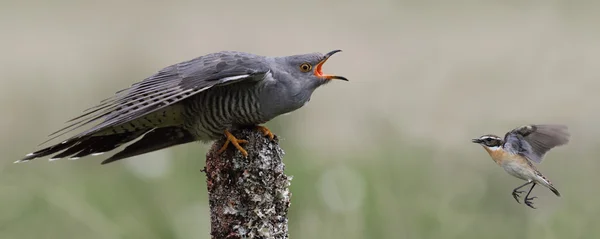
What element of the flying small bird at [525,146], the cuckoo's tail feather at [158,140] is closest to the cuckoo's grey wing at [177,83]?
the cuckoo's tail feather at [158,140]

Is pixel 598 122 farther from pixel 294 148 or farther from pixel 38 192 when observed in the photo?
pixel 38 192

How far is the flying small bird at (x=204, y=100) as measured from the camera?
299 centimetres

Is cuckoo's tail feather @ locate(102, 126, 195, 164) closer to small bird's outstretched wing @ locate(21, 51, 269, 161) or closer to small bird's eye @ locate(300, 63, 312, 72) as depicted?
small bird's outstretched wing @ locate(21, 51, 269, 161)

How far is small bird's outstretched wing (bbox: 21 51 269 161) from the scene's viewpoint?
2941 millimetres

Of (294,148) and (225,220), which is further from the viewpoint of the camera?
(294,148)

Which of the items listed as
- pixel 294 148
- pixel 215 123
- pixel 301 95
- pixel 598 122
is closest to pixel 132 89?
pixel 215 123

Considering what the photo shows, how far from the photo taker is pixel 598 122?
5988 millimetres

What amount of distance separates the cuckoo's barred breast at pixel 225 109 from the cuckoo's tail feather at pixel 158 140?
0.73 feet

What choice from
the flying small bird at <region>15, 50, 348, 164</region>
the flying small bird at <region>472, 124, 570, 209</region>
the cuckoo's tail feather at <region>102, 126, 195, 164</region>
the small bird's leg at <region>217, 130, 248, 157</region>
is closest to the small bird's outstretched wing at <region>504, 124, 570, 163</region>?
the flying small bird at <region>472, 124, 570, 209</region>

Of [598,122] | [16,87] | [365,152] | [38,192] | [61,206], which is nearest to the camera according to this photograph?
[61,206]

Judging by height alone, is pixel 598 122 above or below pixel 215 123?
below

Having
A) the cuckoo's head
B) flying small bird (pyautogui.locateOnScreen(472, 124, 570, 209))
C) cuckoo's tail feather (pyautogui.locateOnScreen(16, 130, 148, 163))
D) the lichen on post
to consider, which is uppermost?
the cuckoo's head

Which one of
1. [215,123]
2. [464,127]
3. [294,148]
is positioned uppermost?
[215,123]

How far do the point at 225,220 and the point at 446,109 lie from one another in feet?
12.5
